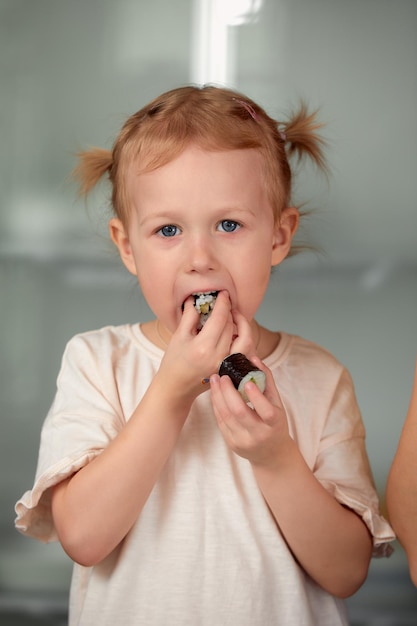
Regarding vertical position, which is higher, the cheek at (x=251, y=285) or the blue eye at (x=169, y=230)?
the blue eye at (x=169, y=230)

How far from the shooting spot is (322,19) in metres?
1.54

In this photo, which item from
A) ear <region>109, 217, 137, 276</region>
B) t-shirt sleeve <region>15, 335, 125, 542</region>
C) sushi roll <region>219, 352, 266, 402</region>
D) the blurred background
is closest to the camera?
sushi roll <region>219, 352, 266, 402</region>

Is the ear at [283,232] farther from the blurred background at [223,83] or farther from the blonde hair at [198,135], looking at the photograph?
the blurred background at [223,83]

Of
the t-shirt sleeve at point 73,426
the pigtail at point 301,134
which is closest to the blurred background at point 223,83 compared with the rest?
the pigtail at point 301,134

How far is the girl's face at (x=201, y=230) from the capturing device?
39.4 inches

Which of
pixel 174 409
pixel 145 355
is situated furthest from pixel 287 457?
pixel 145 355

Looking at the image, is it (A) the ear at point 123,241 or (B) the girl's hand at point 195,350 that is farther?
(A) the ear at point 123,241

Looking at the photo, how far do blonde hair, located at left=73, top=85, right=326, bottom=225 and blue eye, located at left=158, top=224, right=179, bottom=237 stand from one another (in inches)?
2.6

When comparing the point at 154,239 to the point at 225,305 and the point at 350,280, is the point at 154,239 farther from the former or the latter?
the point at 350,280

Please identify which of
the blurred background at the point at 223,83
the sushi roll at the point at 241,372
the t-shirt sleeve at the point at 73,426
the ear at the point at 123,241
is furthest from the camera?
the blurred background at the point at 223,83

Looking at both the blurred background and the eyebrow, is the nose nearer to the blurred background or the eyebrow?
the eyebrow

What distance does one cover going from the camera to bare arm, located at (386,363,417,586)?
94 centimetres

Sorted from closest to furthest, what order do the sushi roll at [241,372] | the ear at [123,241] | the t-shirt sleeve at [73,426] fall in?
1. the sushi roll at [241,372]
2. the t-shirt sleeve at [73,426]
3. the ear at [123,241]

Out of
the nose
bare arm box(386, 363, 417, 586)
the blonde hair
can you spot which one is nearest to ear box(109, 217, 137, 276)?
the blonde hair
